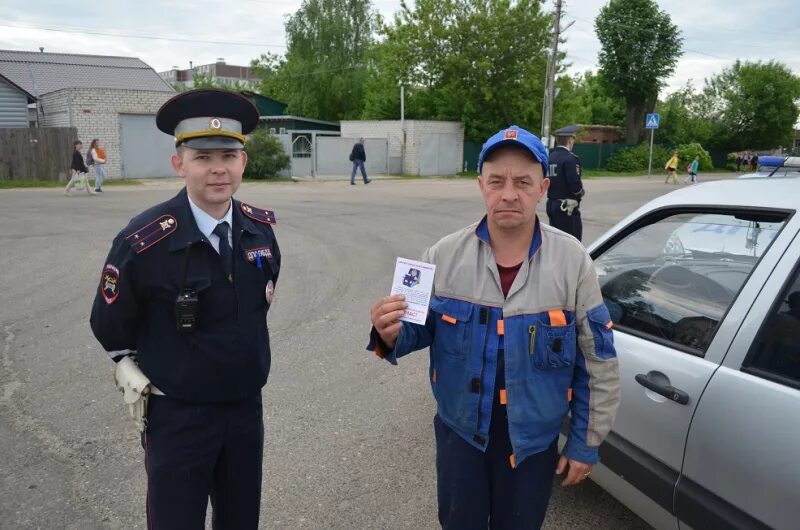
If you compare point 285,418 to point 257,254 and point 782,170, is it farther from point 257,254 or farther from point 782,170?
point 782,170

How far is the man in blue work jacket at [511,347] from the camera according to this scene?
199 centimetres

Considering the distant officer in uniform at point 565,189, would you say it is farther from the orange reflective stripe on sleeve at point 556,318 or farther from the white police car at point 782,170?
the orange reflective stripe on sleeve at point 556,318

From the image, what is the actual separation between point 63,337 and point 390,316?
15.7 feet

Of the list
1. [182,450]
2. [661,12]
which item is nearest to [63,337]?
[182,450]

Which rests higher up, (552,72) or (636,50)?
(636,50)

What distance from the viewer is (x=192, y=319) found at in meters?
2.05

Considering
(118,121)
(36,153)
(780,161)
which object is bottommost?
(36,153)

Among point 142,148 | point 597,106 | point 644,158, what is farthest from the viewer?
point 597,106

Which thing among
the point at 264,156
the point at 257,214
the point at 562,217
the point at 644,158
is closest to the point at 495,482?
the point at 257,214

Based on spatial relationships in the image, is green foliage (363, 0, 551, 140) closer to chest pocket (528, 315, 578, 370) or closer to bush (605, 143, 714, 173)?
bush (605, 143, 714, 173)

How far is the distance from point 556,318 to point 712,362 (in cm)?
73

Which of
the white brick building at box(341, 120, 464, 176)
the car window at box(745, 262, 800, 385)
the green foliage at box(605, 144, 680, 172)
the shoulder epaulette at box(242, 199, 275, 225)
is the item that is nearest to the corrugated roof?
the white brick building at box(341, 120, 464, 176)

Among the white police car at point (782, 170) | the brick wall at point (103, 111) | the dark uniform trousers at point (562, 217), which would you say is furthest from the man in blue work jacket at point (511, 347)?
the brick wall at point (103, 111)

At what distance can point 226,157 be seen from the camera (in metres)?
2.21
